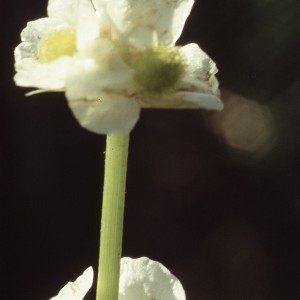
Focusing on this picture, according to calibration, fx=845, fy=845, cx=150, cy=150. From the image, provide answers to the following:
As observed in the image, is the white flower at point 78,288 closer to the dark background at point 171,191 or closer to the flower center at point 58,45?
the flower center at point 58,45

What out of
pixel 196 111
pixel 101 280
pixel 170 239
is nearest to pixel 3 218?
pixel 170 239

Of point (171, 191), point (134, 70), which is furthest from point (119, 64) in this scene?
point (171, 191)

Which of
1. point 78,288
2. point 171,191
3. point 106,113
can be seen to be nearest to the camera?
point 106,113

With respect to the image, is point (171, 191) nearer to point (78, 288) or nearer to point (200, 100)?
point (78, 288)

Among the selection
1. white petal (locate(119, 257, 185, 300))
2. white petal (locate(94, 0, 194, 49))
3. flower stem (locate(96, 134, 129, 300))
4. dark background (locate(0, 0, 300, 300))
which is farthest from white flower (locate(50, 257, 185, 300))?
dark background (locate(0, 0, 300, 300))

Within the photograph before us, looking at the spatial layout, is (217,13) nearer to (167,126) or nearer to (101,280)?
(167,126)

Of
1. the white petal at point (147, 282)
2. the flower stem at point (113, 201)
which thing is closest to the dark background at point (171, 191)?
the white petal at point (147, 282)

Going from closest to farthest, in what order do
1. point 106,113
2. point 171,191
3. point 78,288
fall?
point 106,113, point 78,288, point 171,191
